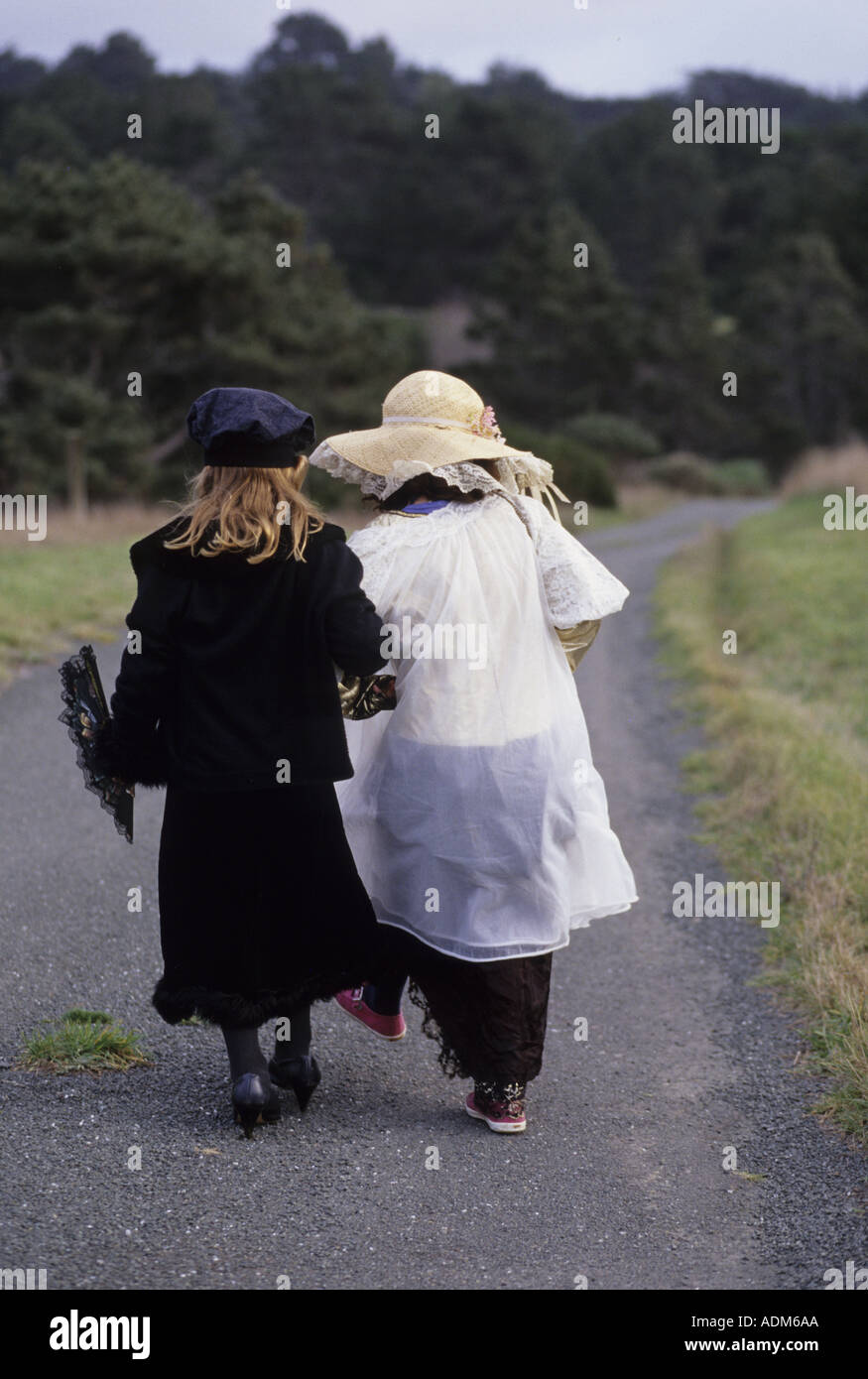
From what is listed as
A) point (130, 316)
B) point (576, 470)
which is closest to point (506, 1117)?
point (130, 316)

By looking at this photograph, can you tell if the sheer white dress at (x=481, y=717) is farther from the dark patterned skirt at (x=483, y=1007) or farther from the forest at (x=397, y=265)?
the forest at (x=397, y=265)

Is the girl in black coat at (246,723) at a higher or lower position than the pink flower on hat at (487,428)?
lower

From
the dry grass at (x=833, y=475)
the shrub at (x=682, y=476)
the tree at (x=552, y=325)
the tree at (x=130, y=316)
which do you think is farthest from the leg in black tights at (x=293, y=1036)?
the shrub at (x=682, y=476)

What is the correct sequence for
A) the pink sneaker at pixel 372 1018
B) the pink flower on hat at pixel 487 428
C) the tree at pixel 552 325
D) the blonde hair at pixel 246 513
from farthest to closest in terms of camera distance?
the tree at pixel 552 325, the pink sneaker at pixel 372 1018, the pink flower on hat at pixel 487 428, the blonde hair at pixel 246 513

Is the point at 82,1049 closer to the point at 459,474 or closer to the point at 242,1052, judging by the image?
the point at 242,1052

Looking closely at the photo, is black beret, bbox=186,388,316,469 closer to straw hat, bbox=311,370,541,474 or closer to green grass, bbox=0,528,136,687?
straw hat, bbox=311,370,541,474

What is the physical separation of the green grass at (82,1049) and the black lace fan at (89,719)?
67cm

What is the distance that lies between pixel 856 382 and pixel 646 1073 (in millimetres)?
57508

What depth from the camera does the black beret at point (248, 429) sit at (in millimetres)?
3346

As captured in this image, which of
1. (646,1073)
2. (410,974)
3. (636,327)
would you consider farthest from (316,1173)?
(636,327)

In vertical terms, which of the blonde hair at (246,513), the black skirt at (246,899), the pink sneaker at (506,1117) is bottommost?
the pink sneaker at (506,1117)

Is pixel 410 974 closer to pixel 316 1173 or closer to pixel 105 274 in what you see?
pixel 316 1173

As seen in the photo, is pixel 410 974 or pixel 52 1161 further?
pixel 410 974

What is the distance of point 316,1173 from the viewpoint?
331 centimetres
